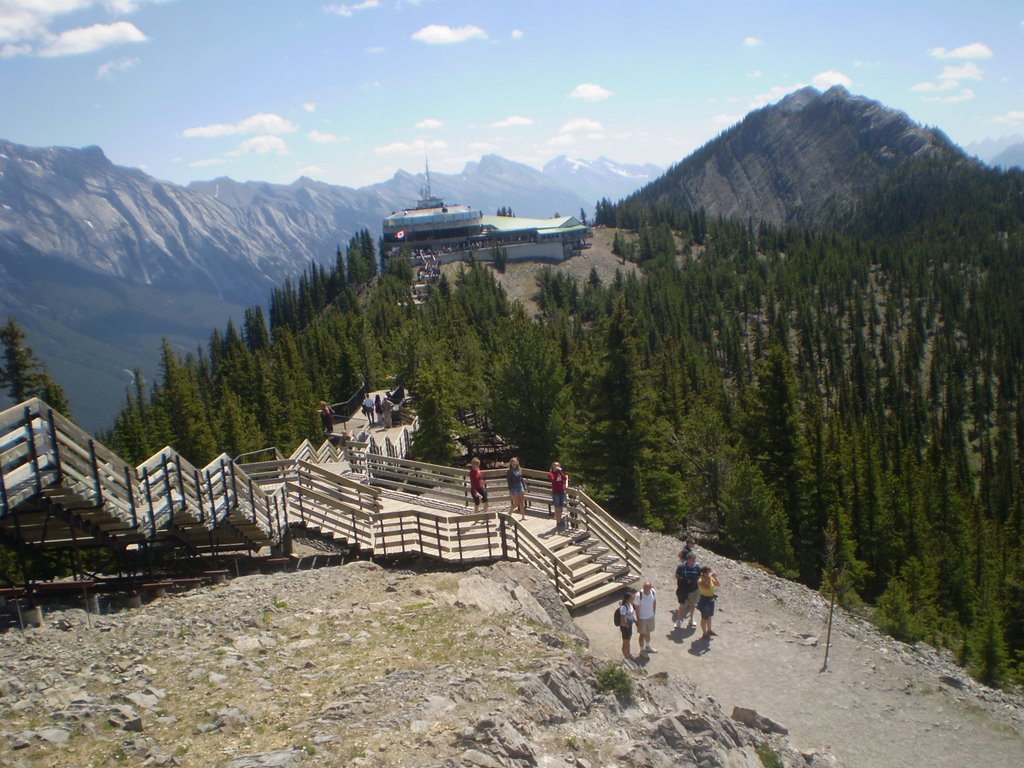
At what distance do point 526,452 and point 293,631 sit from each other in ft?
93.2

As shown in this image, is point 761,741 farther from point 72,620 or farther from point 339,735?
point 72,620

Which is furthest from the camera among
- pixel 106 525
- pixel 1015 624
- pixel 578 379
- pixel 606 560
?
pixel 578 379

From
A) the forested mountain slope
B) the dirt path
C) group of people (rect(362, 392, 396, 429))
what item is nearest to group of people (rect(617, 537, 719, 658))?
the dirt path

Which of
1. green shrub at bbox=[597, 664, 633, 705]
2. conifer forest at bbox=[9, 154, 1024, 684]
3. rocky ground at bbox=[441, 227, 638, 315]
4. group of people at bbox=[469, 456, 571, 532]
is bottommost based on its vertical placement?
conifer forest at bbox=[9, 154, 1024, 684]

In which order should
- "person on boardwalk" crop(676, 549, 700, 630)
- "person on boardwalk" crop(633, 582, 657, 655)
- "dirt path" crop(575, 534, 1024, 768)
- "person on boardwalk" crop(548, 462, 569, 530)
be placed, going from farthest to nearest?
"person on boardwalk" crop(548, 462, 569, 530) < "person on boardwalk" crop(676, 549, 700, 630) < "person on boardwalk" crop(633, 582, 657, 655) < "dirt path" crop(575, 534, 1024, 768)

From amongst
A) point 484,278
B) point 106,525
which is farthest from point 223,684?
point 484,278

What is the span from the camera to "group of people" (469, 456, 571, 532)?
→ 67.4 feet

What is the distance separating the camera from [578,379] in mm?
49250

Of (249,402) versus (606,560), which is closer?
(606,560)

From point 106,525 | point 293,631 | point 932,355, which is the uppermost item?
point 106,525

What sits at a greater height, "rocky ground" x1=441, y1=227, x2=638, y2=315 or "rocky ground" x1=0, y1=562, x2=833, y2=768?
"rocky ground" x1=441, y1=227, x2=638, y2=315

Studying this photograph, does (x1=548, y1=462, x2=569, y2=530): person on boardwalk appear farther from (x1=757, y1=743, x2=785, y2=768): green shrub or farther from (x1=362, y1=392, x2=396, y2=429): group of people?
(x1=362, y1=392, x2=396, y2=429): group of people

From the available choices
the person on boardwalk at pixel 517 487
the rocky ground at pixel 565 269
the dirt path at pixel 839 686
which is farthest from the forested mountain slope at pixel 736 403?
the person on boardwalk at pixel 517 487

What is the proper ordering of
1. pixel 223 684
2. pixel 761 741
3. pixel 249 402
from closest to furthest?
pixel 223 684, pixel 761 741, pixel 249 402
